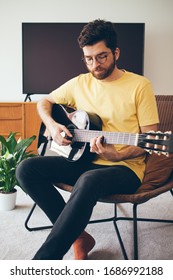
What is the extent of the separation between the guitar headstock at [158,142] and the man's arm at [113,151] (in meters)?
0.10

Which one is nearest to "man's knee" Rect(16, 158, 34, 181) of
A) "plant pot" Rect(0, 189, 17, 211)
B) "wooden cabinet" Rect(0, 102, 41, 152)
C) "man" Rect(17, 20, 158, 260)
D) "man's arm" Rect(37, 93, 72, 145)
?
"man" Rect(17, 20, 158, 260)

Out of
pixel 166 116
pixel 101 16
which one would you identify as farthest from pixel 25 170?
pixel 101 16

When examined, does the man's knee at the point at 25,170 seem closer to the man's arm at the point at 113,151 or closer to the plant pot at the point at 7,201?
the man's arm at the point at 113,151

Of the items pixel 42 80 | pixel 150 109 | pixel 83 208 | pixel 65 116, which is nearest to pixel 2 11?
pixel 42 80

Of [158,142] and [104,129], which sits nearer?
[158,142]

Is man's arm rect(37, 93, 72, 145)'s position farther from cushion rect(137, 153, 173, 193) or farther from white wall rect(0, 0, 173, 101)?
white wall rect(0, 0, 173, 101)

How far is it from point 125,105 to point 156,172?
0.36m

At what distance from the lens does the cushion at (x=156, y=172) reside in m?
1.28

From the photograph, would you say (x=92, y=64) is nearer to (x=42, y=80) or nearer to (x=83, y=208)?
(x=83, y=208)

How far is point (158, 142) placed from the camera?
40.6 inches

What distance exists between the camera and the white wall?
9.75 feet

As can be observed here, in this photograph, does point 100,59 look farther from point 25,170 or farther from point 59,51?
point 59,51

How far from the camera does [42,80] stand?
2900mm
